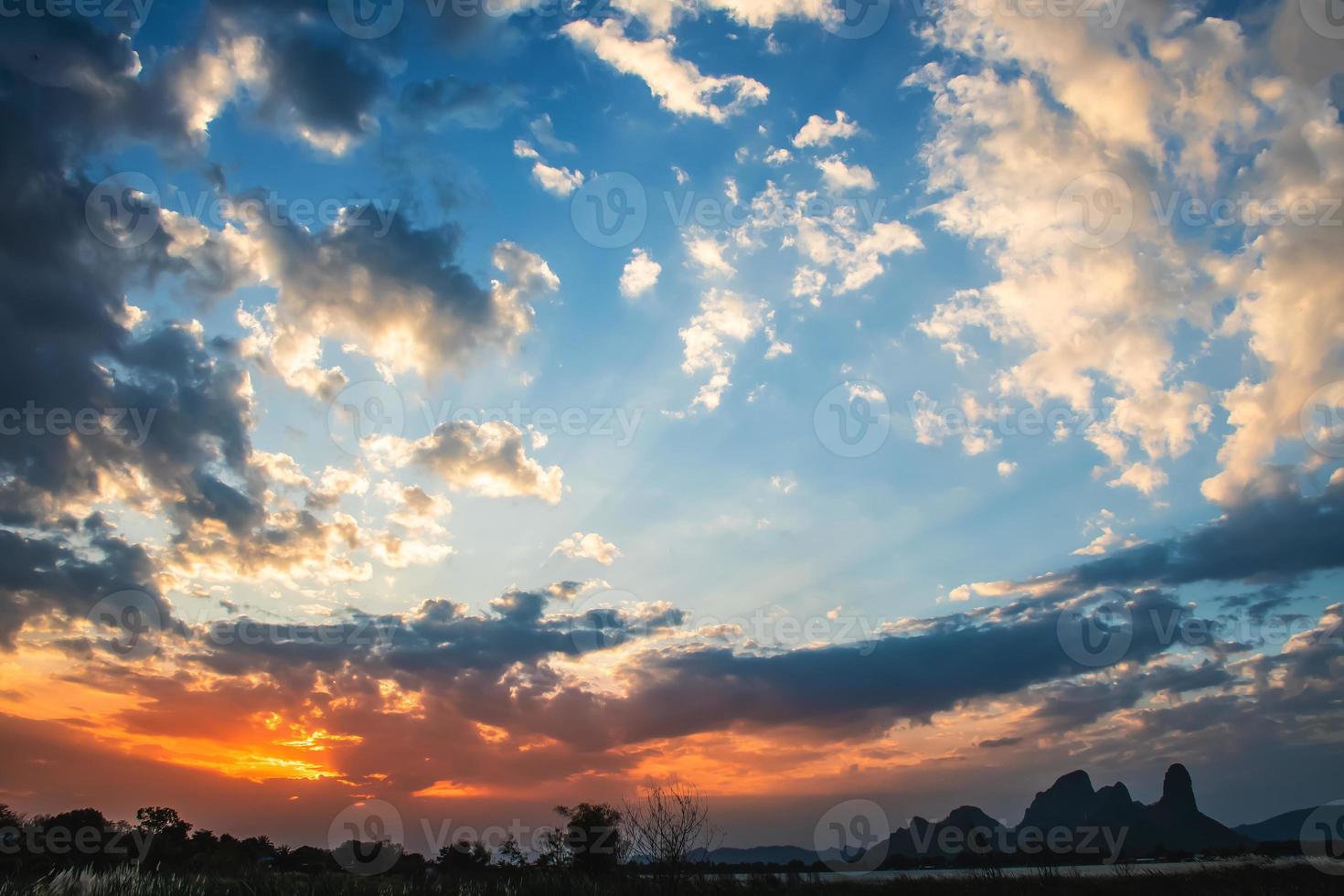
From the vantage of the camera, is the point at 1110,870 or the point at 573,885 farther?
the point at 1110,870

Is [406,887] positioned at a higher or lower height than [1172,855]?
higher

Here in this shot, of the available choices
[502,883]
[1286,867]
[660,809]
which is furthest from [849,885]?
[502,883]

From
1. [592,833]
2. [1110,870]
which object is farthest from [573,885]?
[1110,870]

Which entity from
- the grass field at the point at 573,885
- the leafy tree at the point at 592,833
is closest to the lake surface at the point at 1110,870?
the grass field at the point at 573,885

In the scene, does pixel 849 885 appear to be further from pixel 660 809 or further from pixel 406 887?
pixel 406 887

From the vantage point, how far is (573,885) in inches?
755

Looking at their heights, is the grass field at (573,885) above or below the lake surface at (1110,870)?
above

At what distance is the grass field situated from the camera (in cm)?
1323

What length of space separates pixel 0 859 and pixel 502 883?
17132mm

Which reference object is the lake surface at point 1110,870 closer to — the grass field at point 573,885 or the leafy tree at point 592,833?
the grass field at point 573,885

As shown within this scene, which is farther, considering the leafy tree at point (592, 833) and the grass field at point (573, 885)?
the leafy tree at point (592, 833)

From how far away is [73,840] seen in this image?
31.7 m

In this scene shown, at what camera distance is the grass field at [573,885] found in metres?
13.2

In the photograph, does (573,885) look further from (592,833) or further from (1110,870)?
(1110,870)
